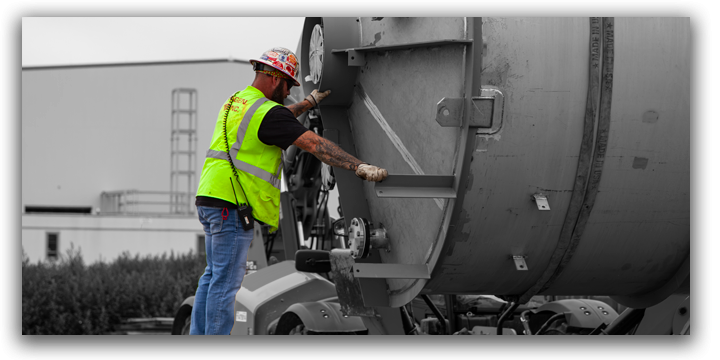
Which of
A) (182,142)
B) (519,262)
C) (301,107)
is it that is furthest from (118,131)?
(519,262)

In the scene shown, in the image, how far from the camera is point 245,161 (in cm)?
398

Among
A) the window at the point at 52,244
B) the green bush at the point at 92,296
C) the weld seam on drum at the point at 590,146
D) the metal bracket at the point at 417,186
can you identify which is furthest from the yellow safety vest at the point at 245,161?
the window at the point at 52,244

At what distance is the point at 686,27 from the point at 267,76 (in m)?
2.13

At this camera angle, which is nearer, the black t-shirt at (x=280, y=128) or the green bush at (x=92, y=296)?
the black t-shirt at (x=280, y=128)

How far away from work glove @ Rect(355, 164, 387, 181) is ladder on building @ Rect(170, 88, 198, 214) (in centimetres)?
2190

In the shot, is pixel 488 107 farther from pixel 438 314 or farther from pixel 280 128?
pixel 438 314

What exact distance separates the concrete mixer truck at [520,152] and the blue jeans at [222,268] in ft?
2.05

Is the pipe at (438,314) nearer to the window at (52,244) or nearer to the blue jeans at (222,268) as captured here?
the blue jeans at (222,268)

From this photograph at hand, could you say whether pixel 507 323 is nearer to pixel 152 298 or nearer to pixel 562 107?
pixel 562 107

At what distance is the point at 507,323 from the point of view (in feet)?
18.2

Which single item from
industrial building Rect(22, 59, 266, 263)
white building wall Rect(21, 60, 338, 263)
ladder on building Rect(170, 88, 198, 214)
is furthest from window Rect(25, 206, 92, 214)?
ladder on building Rect(170, 88, 198, 214)

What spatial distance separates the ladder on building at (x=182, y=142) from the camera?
81.5 ft

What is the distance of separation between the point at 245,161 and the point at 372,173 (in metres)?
0.93

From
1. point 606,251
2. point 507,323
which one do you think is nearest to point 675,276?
point 606,251
